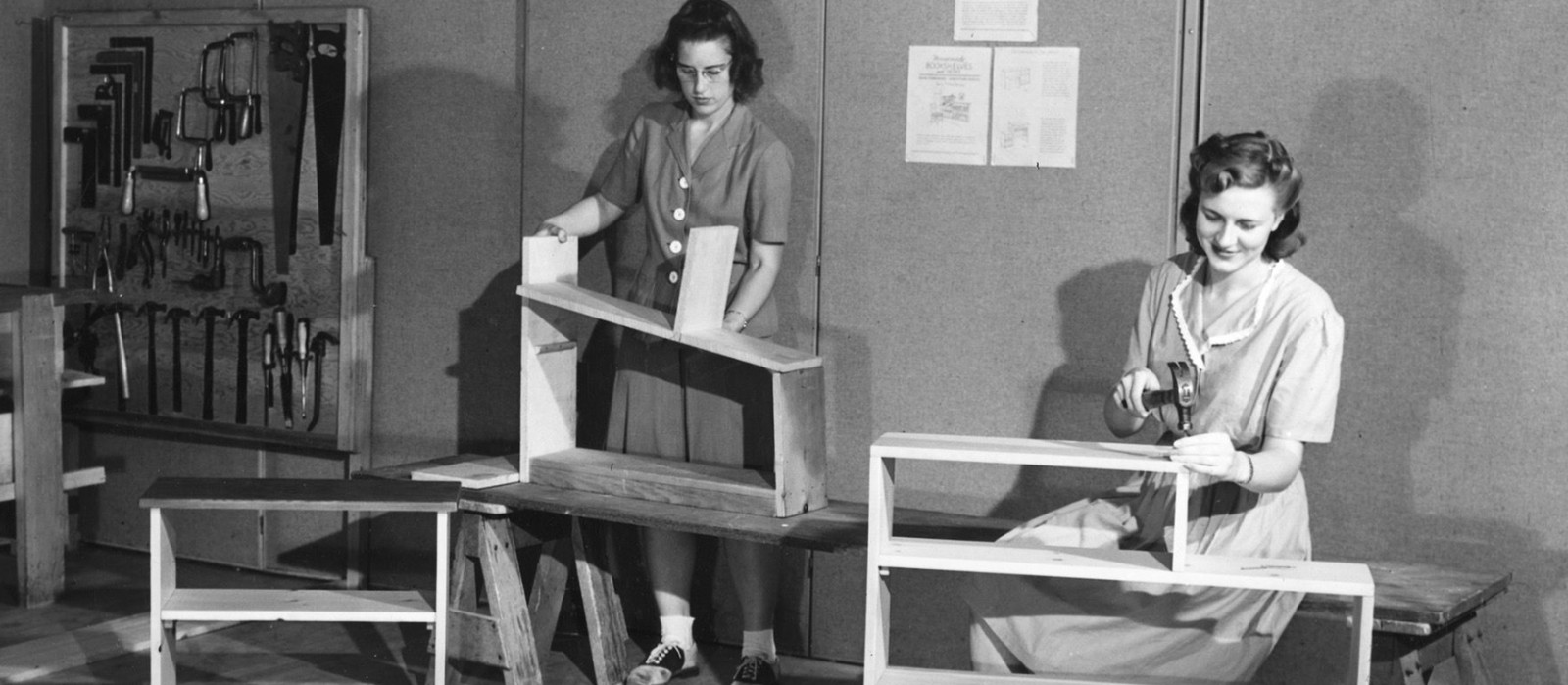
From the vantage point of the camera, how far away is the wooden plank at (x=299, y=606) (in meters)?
4.09

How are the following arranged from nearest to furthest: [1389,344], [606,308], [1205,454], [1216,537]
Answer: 1. [1205,454]
2. [1216,537]
3. [1389,344]
4. [606,308]

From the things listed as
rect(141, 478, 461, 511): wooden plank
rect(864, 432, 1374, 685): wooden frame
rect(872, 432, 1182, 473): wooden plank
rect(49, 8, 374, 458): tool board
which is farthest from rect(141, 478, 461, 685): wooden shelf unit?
rect(49, 8, 374, 458): tool board

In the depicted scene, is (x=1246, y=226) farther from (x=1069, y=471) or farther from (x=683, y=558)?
(x=683, y=558)

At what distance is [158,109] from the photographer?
5844mm

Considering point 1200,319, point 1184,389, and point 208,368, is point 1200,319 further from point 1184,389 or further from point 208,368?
point 208,368

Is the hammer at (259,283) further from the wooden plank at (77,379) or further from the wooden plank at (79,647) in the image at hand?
the wooden plank at (79,647)

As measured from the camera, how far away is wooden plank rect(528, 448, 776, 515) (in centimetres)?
425

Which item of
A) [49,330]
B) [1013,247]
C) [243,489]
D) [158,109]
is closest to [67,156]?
[158,109]

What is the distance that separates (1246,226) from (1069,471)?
1.26 m

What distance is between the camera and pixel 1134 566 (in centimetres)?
341

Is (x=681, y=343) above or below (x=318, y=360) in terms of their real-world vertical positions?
Answer: above

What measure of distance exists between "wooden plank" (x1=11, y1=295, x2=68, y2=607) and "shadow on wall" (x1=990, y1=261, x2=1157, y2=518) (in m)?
2.92

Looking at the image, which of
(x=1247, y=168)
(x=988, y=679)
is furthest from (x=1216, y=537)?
(x=1247, y=168)

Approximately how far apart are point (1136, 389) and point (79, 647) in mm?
3010
